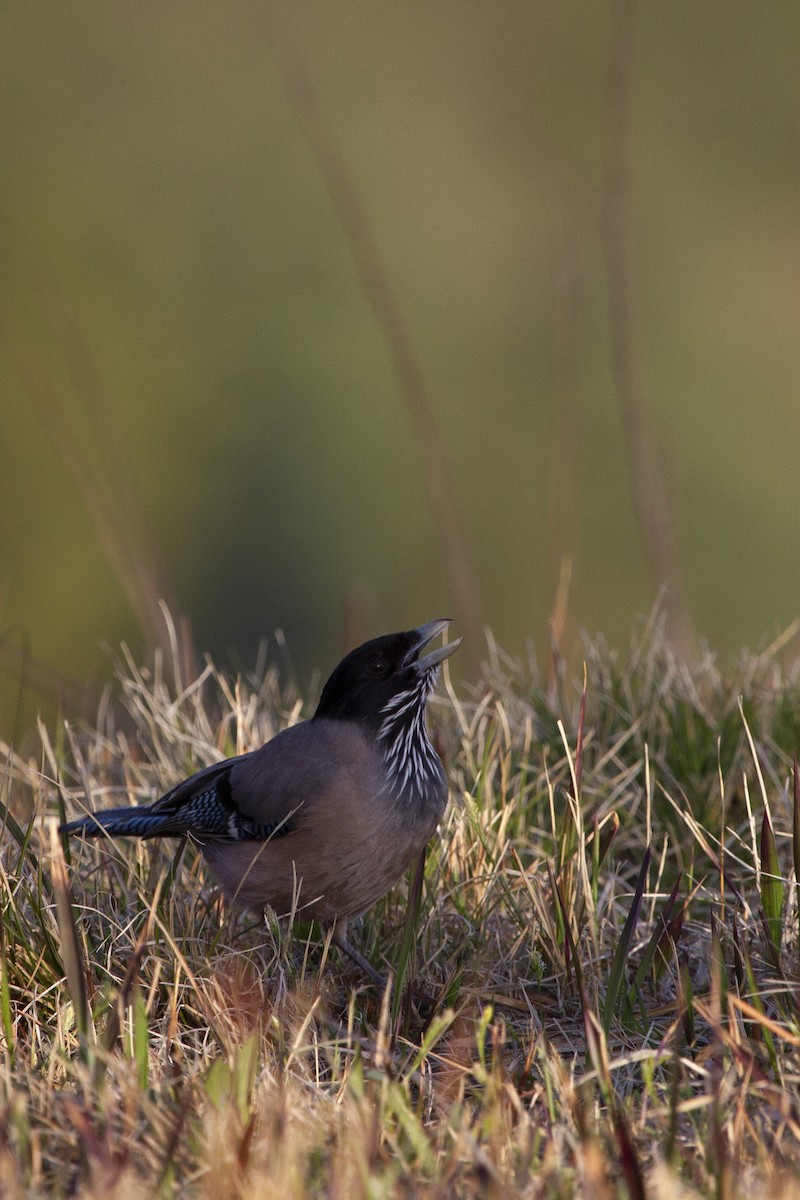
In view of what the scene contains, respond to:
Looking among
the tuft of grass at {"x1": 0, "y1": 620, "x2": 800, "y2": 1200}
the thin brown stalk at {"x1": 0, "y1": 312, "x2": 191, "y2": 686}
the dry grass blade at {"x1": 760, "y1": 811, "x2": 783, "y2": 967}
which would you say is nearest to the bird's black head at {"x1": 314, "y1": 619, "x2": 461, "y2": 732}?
the tuft of grass at {"x1": 0, "y1": 620, "x2": 800, "y2": 1200}

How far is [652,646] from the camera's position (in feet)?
17.0

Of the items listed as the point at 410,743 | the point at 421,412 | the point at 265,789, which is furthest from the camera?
the point at 421,412

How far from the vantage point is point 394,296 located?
20.4m

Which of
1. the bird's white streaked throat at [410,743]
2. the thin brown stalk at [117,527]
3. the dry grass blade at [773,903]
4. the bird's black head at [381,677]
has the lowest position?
the dry grass blade at [773,903]

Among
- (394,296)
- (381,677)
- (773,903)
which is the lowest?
(773,903)

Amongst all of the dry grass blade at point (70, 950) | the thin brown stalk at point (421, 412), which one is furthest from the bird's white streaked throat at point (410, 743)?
the thin brown stalk at point (421, 412)

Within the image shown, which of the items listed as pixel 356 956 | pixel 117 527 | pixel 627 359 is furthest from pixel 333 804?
pixel 627 359

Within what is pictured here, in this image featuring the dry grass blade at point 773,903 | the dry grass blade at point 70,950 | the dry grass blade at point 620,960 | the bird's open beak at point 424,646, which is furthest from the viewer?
the bird's open beak at point 424,646

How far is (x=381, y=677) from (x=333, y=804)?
481 millimetres

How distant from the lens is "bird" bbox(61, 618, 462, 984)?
12.8ft

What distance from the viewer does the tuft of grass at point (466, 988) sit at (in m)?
2.64

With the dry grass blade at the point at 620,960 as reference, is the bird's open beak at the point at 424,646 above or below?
above

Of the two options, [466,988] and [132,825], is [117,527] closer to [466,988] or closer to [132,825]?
[132,825]

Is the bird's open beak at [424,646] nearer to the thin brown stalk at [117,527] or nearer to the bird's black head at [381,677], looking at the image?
the bird's black head at [381,677]
